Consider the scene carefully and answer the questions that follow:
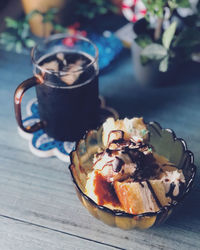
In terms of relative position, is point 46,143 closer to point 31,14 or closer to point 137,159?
point 137,159

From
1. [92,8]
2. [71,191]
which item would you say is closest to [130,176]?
[71,191]

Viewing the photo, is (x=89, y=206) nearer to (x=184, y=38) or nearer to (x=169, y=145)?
Answer: (x=169, y=145)

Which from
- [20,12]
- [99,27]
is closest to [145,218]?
[99,27]

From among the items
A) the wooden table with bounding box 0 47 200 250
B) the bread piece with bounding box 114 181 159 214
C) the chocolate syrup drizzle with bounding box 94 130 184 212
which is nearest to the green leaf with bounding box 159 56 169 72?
the wooden table with bounding box 0 47 200 250

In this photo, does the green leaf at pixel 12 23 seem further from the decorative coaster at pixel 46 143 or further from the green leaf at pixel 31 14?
the decorative coaster at pixel 46 143

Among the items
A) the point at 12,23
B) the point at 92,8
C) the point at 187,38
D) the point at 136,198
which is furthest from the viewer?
the point at 92,8

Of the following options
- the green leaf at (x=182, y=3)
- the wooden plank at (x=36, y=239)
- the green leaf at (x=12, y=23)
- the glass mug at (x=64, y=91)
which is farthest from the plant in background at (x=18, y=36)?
the wooden plank at (x=36, y=239)
